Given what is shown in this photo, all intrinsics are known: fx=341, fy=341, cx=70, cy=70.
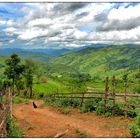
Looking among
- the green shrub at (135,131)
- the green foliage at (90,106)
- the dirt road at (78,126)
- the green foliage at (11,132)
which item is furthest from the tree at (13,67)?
the green shrub at (135,131)

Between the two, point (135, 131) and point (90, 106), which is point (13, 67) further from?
point (135, 131)

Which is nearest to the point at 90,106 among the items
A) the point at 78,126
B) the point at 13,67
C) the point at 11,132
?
the point at 78,126

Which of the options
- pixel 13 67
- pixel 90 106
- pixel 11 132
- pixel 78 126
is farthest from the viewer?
pixel 13 67

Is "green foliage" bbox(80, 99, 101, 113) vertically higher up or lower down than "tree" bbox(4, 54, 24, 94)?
lower down

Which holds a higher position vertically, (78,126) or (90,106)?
(90,106)

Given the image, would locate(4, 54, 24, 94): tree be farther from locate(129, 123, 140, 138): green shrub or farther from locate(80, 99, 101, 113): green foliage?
locate(129, 123, 140, 138): green shrub

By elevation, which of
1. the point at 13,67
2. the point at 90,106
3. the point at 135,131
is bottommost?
the point at 135,131

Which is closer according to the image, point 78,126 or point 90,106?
point 78,126

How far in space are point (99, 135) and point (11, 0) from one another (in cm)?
615

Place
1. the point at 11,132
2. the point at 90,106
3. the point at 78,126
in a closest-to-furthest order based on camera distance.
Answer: the point at 11,132 → the point at 78,126 → the point at 90,106

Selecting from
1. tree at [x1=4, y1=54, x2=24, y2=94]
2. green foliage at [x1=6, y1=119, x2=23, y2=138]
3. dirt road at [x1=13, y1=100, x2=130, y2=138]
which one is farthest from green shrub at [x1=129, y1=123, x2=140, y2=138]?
tree at [x1=4, y1=54, x2=24, y2=94]

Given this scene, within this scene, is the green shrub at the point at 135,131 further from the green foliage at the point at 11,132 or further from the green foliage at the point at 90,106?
the green foliage at the point at 90,106

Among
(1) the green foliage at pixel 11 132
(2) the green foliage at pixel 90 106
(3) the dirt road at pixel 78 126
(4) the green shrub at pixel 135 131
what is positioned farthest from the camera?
(2) the green foliage at pixel 90 106

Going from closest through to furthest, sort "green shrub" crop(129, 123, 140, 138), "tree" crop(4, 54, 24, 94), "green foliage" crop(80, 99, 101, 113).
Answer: "green shrub" crop(129, 123, 140, 138), "green foliage" crop(80, 99, 101, 113), "tree" crop(4, 54, 24, 94)
